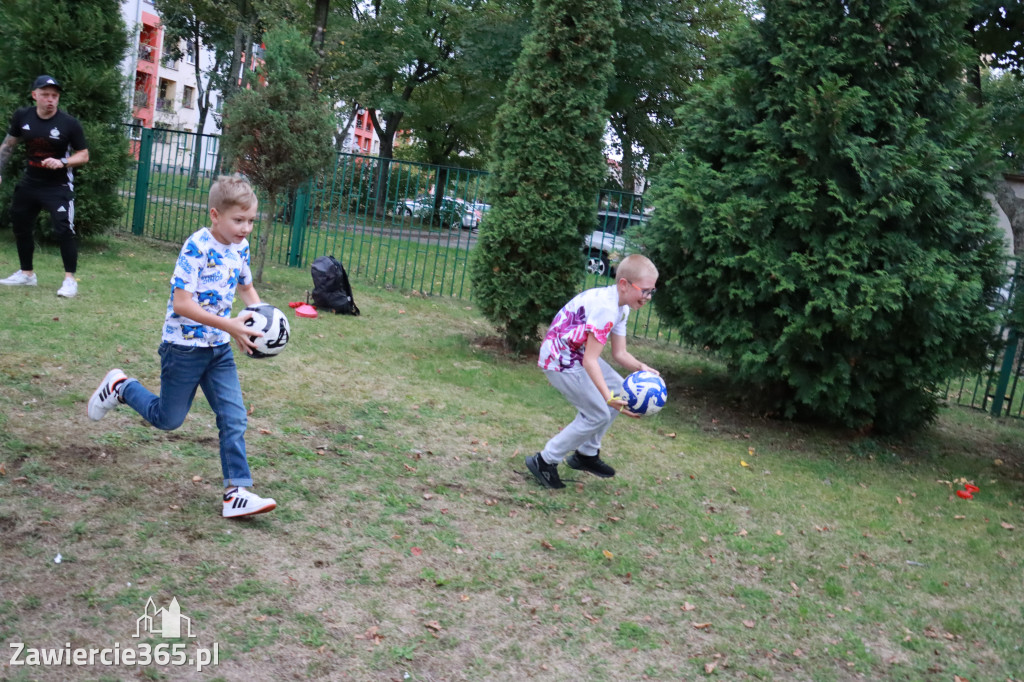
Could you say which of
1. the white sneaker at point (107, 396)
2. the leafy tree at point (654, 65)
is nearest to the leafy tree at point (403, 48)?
the leafy tree at point (654, 65)

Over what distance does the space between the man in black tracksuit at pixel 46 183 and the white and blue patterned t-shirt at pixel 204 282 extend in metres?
5.90

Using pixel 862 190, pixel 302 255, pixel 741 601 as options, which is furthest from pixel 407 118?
pixel 741 601

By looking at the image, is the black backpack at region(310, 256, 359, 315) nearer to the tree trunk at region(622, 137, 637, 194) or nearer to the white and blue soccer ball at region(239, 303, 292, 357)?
the white and blue soccer ball at region(239, 303, 292, 357)

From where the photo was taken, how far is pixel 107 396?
501cm

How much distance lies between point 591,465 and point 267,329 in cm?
286

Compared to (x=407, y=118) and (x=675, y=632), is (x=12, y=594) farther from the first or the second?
(x=407, y=118)

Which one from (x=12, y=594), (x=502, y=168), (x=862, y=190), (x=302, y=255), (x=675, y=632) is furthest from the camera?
(x=302, y=255)

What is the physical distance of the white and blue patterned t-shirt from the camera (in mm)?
4281

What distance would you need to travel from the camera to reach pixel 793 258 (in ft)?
25.6

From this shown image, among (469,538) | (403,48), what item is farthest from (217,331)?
(403,48)

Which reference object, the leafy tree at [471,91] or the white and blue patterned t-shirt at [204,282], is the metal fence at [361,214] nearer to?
the white and blue patterned t-shirt at [204,282]

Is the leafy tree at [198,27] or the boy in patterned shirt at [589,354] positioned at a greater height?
the leafy tree at [198,27]

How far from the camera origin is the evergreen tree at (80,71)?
12562 millimetres

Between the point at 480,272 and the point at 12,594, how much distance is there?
7046 millimetres
